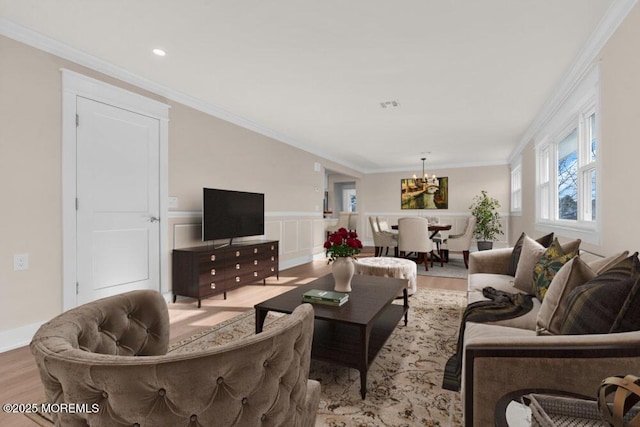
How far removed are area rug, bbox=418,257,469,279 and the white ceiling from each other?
247 centimetres

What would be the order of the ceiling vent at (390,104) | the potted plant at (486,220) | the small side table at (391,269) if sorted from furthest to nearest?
the potted plant at (486,220) → the ceiling vent at (390,104) → the small side table at (391,269)

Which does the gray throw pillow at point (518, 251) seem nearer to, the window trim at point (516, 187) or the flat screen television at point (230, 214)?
the flat screen television at point (230, 214)

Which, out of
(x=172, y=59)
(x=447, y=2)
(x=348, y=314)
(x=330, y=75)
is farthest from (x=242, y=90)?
(x=348, y=314)

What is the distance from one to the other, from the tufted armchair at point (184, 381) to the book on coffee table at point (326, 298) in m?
1.24

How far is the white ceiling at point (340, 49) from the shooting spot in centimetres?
212

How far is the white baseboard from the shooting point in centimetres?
230

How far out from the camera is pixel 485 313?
1.84 meters

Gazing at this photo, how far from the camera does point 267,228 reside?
5.16m

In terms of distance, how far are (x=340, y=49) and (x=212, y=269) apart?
2.61 m

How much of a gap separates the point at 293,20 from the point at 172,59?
1.28 metres

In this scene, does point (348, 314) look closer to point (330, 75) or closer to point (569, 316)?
point (569, 316)

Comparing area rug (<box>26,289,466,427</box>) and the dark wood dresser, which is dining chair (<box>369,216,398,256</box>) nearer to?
the dark wood dresser

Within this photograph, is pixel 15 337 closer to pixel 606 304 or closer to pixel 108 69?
pixel 108 69

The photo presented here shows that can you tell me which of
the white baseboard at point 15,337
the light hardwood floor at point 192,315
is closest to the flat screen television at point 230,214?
the light hardwood floor at point 192,315
